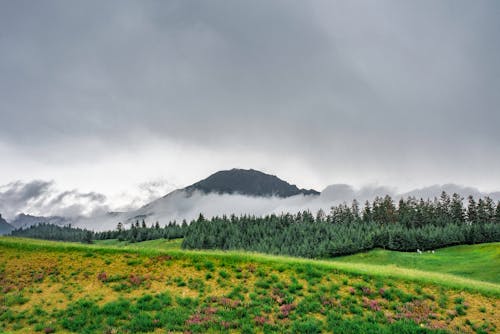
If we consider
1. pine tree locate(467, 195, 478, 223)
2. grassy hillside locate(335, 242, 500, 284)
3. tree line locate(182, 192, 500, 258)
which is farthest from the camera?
pine tree locate(467, 195, 478, 223)

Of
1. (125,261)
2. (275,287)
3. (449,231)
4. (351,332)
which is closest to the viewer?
(351,332)

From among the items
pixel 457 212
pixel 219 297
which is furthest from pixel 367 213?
pixel 219 297

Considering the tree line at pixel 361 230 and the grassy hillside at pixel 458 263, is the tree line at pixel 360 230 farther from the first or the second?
the grassy hillside at pixel 458 263

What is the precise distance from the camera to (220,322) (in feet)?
59.1

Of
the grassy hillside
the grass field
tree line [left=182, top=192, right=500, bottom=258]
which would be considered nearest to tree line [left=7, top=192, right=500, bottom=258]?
tree line [left=182, top=192, right=500, bottom=258]

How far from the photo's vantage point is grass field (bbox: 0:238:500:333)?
59.6ft

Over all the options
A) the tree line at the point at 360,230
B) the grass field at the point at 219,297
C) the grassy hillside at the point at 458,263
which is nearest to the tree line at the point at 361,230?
the tree line at the point at 360,230

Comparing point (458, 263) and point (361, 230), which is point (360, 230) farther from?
point (458, 263)

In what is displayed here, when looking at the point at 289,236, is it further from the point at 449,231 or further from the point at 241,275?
the point at 241,275

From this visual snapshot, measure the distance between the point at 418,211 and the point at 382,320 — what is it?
469 feet

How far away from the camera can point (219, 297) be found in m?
21.4

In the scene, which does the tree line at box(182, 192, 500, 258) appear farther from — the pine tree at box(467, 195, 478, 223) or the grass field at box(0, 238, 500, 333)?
the grass field at box(0, 238, 500, 333)

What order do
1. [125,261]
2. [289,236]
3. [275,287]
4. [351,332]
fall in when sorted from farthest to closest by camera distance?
[289,236] < [125,261] < [275,287] < [351,332]

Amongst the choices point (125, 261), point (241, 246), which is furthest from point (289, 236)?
point (125, 261)
